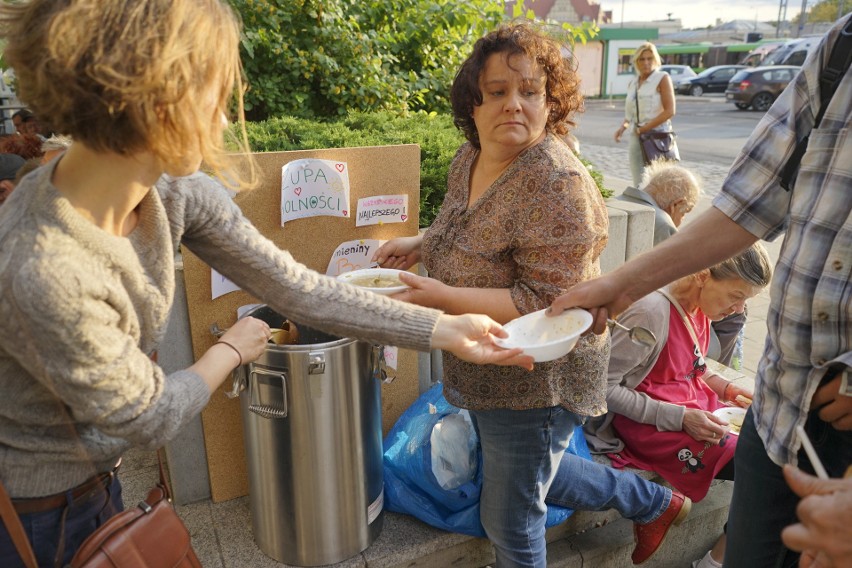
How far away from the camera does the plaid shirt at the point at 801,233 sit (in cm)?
141

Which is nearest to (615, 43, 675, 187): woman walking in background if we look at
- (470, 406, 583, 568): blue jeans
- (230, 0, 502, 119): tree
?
(230, 0, 502, 119): tree

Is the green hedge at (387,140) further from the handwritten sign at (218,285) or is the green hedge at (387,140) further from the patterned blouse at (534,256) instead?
the patterned blouse at (534,256)

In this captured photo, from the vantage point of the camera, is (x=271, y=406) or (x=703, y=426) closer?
(x=271, y=406)

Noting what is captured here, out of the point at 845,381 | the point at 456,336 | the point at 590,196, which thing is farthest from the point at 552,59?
the point at 845,381

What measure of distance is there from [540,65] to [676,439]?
63.6 inches

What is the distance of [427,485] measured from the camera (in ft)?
8.56

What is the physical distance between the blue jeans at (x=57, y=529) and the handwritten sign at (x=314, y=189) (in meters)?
Answer: 1.30

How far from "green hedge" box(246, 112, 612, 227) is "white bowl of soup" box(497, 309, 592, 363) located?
1.33 meters

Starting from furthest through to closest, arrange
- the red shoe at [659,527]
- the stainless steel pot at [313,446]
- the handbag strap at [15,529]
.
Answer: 1. the red shoe at [659,527]
2. the stainless steel pot at [313,446]
3. the handbag strap at [15,529]

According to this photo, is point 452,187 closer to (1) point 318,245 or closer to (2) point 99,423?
(1) point 318,245

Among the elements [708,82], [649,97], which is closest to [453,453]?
[649,97]

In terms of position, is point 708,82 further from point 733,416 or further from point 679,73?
point 733,416

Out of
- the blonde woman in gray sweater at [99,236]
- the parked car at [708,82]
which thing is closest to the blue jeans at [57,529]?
the blonde woman in gray sweater at [99,236]

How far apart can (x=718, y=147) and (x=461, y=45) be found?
12693 mm
